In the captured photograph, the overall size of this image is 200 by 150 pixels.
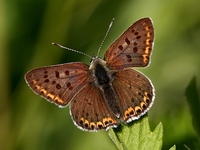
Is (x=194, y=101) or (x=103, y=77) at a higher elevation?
(x=103, y=77)

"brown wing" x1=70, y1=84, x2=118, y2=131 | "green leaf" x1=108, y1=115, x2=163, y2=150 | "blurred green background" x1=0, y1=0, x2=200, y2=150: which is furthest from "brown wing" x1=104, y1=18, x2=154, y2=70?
"blurred green background" x1=0, y1=0, x2=200, y2=150

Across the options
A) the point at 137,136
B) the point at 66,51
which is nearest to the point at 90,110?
the point at 137,136

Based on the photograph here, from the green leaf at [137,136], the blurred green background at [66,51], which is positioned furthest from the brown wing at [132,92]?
the blurred green background at [66,51]

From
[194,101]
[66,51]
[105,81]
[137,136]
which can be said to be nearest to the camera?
[137,136]

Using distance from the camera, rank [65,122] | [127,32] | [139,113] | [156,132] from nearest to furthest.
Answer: [156,132] < [139,113] < [127,32] < [65,122]

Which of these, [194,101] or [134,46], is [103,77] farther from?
[194,101]

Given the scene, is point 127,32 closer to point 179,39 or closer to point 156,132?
point 156,132

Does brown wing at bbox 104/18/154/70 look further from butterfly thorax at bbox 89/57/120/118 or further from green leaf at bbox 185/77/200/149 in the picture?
green leaf at bbox 185/77/200/149

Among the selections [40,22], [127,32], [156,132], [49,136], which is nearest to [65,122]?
[49,136]
